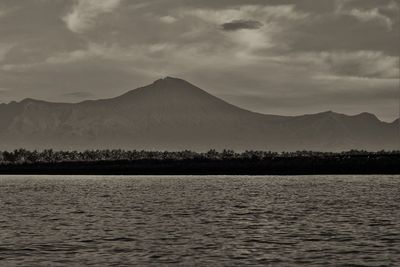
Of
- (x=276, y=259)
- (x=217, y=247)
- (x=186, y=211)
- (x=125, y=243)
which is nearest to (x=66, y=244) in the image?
(x=125, y=243)

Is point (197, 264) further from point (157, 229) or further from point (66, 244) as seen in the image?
point (157, 229)

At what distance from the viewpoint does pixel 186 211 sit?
8119 centimetres

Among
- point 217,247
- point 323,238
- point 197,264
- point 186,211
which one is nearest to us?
point 197,264

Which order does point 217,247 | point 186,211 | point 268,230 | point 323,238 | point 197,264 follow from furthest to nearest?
point 186,211, point 268,230, point 323,238, point 217,247, point 197,264

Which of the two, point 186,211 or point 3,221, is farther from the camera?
point 186,211

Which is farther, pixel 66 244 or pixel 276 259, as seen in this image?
pixel 66 244

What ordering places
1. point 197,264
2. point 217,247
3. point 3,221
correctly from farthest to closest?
point 3,221 → point 217,247 → point 197,264

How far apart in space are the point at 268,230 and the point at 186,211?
75.9ft

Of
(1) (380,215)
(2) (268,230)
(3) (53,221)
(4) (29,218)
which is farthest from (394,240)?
(4) (29,218)

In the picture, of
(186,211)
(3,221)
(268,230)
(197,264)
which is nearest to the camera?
(197,264)

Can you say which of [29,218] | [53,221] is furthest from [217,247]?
Answer: [29,218]

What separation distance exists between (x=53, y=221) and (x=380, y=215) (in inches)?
1244

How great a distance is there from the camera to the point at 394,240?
5156 centimetres

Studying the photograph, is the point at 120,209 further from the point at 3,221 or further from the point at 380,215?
the point at 380,215
